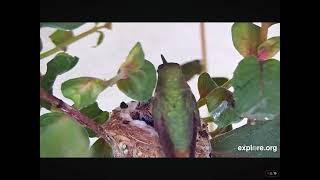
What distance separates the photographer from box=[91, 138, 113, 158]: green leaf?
2625 millimetres

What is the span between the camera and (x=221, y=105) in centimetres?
263

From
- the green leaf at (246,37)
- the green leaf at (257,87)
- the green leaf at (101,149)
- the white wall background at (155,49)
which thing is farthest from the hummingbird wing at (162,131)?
the green leaf at (246,37)

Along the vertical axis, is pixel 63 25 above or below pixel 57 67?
above

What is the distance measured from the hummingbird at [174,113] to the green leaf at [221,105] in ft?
0.25

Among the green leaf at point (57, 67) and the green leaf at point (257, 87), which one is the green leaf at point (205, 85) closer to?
the green leaf at point (257, 87)

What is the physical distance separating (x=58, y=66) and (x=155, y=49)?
0.46 metres

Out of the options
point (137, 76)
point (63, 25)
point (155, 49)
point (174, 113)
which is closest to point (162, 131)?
point (174, 113)

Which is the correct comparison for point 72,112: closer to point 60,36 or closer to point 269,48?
point 60,36

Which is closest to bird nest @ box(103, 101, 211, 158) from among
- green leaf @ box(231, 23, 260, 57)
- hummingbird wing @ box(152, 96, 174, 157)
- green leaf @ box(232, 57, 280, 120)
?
hummingbird wing @ box(152, 96, 174, 157)

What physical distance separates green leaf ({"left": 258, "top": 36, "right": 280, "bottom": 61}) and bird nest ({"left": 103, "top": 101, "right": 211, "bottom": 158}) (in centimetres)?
42

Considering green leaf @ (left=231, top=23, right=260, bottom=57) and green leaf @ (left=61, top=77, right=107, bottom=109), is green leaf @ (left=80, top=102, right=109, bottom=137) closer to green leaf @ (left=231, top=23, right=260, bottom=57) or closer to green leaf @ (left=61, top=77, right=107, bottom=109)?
green leaf @ (left=61, top=77, right=107, bottom=109)

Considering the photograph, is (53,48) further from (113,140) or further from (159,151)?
(159,151)

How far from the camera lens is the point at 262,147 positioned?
8.56 feet

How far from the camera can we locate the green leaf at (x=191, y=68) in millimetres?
2625
